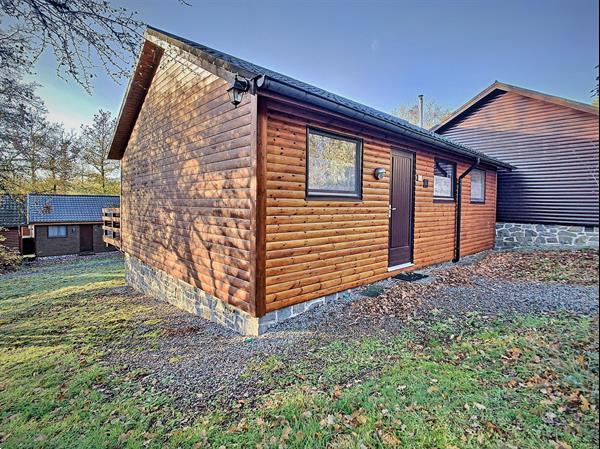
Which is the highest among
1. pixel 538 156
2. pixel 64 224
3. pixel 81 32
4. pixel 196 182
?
pixel 81 32

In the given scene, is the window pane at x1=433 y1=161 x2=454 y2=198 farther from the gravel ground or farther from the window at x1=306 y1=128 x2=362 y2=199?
the window at x1=306 y1=128 x2=362 y2=199

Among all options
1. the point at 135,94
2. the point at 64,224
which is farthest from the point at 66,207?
the point at 135,94

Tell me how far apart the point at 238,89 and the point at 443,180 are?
5.69 metres

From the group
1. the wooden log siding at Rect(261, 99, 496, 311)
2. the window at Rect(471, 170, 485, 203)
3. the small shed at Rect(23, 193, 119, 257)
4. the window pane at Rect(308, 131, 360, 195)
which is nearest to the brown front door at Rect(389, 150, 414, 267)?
the wooden log siding at Rect(261, 99, 496, 311)

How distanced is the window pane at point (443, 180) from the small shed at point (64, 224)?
18650mm

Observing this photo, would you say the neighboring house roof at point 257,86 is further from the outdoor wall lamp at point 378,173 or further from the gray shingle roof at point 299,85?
the outdoor wall lamp at point 378,173

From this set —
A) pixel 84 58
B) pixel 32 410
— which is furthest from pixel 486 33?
pixel 32 410

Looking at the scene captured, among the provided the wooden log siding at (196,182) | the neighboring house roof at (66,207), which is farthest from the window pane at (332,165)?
the neighboring house roof at (66,207)

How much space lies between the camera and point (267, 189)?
12.7ft

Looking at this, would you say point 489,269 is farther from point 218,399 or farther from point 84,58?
point 84,58

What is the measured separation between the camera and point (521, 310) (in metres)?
3.56

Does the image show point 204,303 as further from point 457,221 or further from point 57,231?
point 57,231

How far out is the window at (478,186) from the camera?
8.41 metres

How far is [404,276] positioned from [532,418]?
396cm
